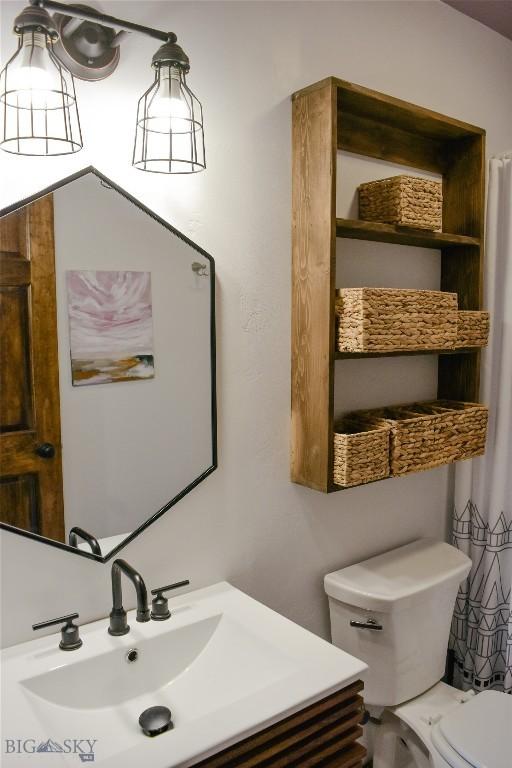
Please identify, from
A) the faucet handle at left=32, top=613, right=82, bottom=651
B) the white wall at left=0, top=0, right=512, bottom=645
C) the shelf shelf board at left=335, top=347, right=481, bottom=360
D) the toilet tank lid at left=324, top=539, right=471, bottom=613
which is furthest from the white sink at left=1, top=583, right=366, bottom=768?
the shelf shelf board at left=335, top=347, right=481, bottom=360

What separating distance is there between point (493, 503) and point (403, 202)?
3.60 feet

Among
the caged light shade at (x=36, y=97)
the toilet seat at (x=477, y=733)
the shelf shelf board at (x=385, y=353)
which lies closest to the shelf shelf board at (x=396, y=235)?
the shelf shelf board at (x=385, y=353)

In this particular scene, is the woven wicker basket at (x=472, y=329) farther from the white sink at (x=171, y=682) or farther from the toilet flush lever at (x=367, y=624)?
the white sink at (x=171, y=682)

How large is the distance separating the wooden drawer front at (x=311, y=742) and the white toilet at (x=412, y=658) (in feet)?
1.40

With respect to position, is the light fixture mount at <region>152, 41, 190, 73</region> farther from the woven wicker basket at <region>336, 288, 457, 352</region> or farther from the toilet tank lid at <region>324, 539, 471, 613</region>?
the toilet tank lid at <region>324, 539, 471, 613</region>

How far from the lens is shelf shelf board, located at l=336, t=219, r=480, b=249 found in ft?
5.50

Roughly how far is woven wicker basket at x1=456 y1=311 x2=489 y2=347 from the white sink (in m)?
1.02

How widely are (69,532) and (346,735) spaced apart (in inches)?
28.3

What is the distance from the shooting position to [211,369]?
5.16 feet

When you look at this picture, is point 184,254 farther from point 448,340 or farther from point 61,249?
point 448,340

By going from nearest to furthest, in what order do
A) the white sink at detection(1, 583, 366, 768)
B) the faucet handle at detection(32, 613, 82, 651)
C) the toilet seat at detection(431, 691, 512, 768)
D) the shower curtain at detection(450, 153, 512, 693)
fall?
the white sink at detection(1, 583, 366, 768) → the faucet handle at detection(32, 613, 82, 651) → the toilet seat at detection(431, 691, 512, 768) → the shower curtain at detection(450, 153, 512, 693)

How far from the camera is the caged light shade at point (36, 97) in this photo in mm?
1103

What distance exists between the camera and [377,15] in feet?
6.15

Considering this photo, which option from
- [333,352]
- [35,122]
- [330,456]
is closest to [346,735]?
[330,456]
